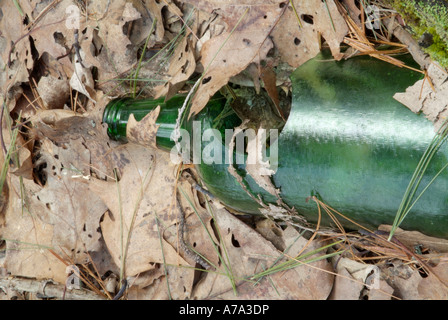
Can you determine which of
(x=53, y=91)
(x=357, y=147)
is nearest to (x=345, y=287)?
(x=357, y=147)

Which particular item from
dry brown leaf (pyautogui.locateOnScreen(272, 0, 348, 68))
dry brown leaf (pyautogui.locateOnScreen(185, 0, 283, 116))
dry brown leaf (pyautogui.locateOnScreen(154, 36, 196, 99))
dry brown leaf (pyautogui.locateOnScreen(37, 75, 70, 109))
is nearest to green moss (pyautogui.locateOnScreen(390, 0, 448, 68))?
dry brown leaf (pyautogui.locateOnScreen(272, 0, 348, 68))

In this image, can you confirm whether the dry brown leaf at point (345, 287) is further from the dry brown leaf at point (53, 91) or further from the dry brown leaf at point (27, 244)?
the dry brown leaf at point (53, 91)

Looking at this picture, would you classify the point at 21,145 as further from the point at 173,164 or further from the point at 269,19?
the point at 269,19

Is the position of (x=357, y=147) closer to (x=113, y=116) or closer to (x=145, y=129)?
(x=145, y=129)

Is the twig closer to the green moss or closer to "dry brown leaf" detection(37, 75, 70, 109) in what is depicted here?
"dry brown leaf" detection(37, 75, 70, 109)

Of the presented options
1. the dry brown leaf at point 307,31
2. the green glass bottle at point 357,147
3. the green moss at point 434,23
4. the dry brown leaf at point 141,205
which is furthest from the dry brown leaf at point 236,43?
the dry brown leaf at point 141,205

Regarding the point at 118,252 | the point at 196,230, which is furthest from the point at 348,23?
the point at 118,252
